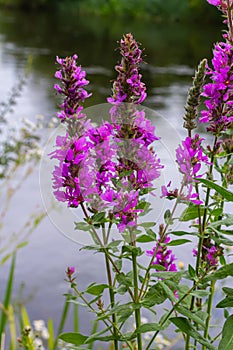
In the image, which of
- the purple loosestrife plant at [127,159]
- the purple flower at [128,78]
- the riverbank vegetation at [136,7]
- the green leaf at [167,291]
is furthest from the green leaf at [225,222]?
the riverbank vegetation at [136,7]

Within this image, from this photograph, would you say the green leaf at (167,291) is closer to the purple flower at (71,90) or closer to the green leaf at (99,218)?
the green leaf at (99,218)

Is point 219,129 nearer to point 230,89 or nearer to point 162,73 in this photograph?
point 230,89

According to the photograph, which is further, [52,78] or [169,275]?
[52,78]

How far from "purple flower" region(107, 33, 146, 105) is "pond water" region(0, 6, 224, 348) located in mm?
92

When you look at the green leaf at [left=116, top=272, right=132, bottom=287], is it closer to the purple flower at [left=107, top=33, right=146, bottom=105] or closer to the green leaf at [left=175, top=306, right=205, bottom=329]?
the green leaf at [left=175, top=306, right=205, bottom=329]

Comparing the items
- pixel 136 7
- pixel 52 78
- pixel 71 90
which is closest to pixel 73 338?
pixel 71 90

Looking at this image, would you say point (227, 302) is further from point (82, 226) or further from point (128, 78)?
point (128, 78)

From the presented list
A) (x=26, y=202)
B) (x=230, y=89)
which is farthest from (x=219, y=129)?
(x=26, y=202)

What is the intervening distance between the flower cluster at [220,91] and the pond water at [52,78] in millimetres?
62

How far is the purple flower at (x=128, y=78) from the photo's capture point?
2.53 feet

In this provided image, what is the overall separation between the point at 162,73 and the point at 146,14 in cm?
787

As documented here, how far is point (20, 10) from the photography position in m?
15.8

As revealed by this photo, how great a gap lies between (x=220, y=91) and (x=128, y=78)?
0.47 feet

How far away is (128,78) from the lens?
0.77 metres
